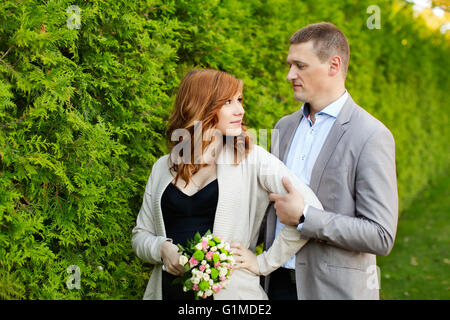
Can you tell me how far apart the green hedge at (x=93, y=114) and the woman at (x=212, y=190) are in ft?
1.44

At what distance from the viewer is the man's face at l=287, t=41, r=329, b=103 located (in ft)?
9.86

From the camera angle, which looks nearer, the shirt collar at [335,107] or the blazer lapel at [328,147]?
the blazer lapel at [328,147]

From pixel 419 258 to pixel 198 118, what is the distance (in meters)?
6.54

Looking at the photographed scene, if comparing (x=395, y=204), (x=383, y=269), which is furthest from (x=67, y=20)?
(x=383, y=269)

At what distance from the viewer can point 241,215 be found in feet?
9.08

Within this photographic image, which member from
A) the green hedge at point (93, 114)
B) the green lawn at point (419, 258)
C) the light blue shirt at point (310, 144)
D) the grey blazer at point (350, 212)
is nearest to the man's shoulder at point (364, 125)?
the grey blazer at point (350, 212)

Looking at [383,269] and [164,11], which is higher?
[164,11]

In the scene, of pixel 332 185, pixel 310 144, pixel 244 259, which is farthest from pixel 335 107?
pixel 244 259

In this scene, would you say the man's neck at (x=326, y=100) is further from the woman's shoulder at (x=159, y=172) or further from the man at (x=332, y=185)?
the woman's shoulder at (x=159, y=172)

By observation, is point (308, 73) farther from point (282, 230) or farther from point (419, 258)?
point (419, 258)

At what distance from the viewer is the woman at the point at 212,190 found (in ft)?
8.95

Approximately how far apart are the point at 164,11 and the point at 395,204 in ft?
7.12

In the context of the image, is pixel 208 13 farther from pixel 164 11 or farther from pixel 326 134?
pixel 326 134

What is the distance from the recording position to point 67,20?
2811 mm
